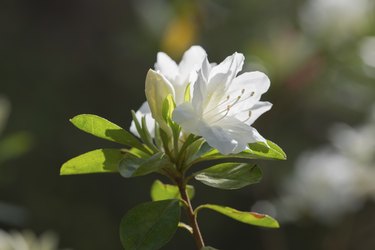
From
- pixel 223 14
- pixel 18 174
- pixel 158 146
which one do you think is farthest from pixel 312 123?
pixel 158 146

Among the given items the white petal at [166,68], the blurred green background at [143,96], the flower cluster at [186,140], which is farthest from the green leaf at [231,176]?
the blurred green background at [143,96]

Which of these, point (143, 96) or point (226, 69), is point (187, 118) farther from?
point (143, 96)

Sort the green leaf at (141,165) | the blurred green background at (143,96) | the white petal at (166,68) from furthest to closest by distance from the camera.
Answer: the blurred green background at (143,96) < the white petal at (166,68) < the green leaf at (141,165)

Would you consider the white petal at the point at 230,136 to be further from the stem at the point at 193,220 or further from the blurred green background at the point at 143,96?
the blurred green background at the point at 143,96

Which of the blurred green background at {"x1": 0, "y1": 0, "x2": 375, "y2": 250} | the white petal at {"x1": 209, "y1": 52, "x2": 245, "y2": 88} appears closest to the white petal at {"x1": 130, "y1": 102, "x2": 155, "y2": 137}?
the white petal at {"x1": 209, "y1": 52, "x2": 245, "y2": 88}

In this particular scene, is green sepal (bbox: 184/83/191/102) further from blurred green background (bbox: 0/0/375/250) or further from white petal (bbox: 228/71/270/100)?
blurred green background (bbox: 0/0/375/250)

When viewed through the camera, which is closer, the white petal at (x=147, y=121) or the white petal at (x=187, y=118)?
the white petal at (x=187, y=118)

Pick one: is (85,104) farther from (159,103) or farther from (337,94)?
(159,103)

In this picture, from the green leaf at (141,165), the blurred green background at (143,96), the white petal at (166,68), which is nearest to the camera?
the green leaf at (141,165)

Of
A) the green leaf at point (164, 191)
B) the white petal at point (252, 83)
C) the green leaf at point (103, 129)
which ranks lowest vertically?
the green leaf at point (164, 191)
